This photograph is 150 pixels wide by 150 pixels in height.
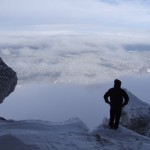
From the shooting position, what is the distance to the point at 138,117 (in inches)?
1207

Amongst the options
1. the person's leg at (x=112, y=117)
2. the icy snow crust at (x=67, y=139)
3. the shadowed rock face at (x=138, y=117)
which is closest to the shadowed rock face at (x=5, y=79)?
the shadowed rock face at (x=138, y=117)

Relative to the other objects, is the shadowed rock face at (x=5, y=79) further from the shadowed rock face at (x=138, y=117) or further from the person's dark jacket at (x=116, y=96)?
the person's dark jacket at (x=116, y=96)

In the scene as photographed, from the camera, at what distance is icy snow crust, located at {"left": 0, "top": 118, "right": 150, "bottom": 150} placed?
15.8 m

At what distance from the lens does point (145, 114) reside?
3077 cm

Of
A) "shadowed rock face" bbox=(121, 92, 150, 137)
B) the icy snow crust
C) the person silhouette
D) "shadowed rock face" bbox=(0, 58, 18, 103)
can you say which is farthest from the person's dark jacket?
"shadowed rock face" bbox=(0, 58, 18, 103)

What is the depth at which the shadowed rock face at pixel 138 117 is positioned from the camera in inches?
1203

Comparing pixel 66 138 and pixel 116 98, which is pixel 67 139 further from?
pixel 116 98

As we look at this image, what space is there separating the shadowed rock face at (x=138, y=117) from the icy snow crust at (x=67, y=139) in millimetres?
10145

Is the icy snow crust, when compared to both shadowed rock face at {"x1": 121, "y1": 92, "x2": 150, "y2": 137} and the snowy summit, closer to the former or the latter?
the snowy summit

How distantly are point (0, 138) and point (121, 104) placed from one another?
6073 mm

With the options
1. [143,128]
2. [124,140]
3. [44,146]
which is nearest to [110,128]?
[124,140]

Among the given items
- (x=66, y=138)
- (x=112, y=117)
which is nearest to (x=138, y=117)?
(x=112, y=117)

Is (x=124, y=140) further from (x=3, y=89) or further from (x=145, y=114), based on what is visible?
(x=3, y=89)

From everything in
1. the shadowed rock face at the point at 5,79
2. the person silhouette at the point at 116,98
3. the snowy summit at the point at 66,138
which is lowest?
the shadowed rock face at the point at 5,79
